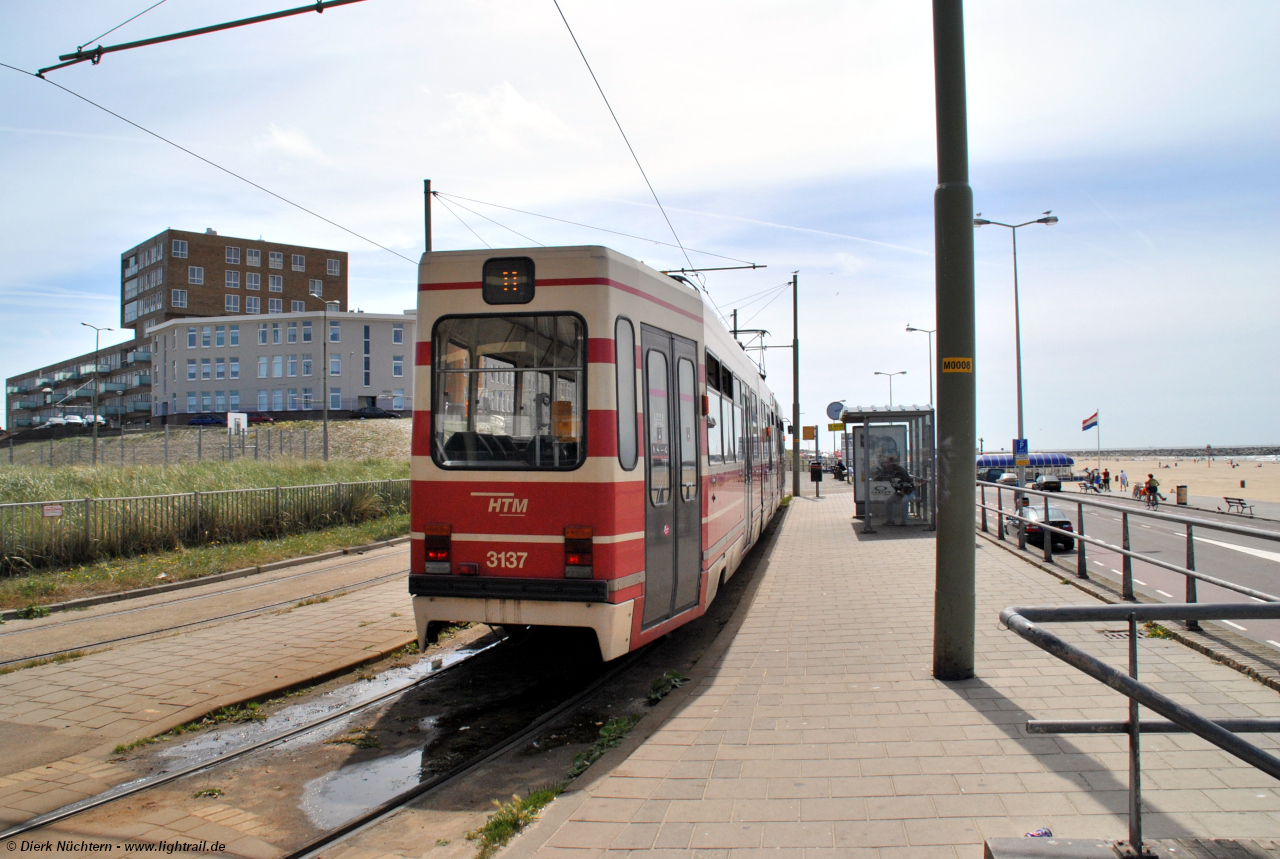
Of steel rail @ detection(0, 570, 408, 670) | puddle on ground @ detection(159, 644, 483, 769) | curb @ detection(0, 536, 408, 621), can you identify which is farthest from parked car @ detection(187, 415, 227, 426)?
puddle on ground @ detection(159, 644, 483, 769)

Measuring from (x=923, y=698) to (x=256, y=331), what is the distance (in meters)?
69.9

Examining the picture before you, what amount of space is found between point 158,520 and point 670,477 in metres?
12.2

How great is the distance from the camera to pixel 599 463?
6227 millimetres

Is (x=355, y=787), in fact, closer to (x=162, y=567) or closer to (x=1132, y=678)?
(x=1132, y=678)

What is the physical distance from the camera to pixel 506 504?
6.34 meters

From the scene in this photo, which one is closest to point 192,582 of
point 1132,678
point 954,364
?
point 954,364

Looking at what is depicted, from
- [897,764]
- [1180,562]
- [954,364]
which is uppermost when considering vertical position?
[954,364]

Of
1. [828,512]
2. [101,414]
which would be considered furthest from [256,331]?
[828,512]

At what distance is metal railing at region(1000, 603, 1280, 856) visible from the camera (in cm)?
279

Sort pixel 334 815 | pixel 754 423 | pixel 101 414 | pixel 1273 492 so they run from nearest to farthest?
pixel 334 815 → pixel 754 423 → pixel 1273 492 → pixel 101 414

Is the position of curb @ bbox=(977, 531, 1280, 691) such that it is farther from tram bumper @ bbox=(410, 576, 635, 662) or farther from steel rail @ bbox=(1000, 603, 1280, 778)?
tram bumper @ bbox=(410, 576, 635, 662)

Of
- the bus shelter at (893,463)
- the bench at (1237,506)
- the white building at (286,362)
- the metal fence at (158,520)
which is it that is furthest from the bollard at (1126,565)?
the white building at (286,362)

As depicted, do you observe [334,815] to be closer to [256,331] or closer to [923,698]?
[923,698]

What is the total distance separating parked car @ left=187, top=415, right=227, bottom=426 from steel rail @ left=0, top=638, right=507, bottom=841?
64840 millimetres
